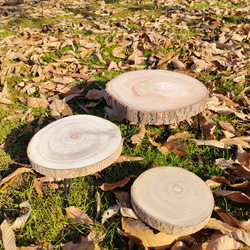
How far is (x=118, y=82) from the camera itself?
8.35 feet

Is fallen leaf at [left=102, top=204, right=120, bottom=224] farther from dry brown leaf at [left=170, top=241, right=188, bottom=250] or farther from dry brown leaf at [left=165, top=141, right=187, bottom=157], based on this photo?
dry brown leaf at [left=165, top=141, right=187, bottom=157]

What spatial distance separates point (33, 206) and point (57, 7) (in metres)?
5.55

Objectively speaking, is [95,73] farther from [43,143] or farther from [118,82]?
[43,143]

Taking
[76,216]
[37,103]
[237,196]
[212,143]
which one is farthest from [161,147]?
[37,103]

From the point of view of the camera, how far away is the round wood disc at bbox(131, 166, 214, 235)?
62.2 inches

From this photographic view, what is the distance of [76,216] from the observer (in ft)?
6.30

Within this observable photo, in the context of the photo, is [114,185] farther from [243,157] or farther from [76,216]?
[243,157]

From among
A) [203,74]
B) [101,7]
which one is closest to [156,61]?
[203,74]

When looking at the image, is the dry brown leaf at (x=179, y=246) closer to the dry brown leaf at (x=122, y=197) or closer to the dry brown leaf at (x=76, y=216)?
the dry brown leaf at (x=122, y=197)

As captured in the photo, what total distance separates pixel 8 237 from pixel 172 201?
1.12m

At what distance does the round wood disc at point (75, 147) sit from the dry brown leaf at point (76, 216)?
0.35m

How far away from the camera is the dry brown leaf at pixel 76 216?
6.18ft

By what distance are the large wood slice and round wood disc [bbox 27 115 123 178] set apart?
0.86ft

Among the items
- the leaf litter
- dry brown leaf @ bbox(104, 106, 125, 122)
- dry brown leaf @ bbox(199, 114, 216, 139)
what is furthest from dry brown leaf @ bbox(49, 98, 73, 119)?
dry brown leaf @ bbox(199, 114, 216, 139)
